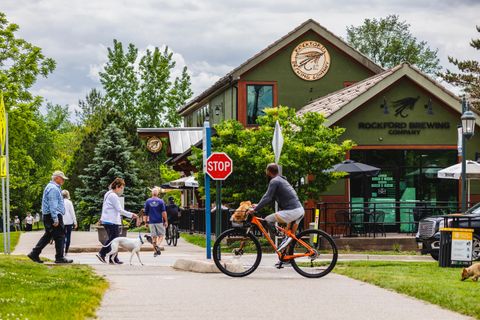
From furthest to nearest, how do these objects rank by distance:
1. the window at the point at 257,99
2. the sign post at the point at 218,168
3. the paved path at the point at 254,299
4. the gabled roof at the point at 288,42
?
the window at the point at 257,99
the gabled roof at the point at 288,42
the sign post at the point at 218,168
the paved path at the point at 254,299

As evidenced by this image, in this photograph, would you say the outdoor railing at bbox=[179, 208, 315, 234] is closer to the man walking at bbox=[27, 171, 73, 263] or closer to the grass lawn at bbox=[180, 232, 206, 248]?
the grass lawn at bbox=[180, 232, 206, 248]

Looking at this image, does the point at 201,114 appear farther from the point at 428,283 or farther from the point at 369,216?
the point at 428,283

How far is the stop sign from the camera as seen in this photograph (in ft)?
61.4

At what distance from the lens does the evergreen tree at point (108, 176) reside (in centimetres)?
5603

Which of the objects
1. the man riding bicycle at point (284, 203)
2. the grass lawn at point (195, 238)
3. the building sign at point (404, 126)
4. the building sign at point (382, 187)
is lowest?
the grass lawn at point (195, 238)

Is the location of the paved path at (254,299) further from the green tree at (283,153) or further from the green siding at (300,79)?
the green siding at (300,79)

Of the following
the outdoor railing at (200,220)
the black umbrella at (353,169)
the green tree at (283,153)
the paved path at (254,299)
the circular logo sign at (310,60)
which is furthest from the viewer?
the circular logo sign at (310,60)

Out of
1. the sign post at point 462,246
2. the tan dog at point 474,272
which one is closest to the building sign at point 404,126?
the sign post at point 462,246

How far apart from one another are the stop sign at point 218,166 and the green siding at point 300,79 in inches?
802

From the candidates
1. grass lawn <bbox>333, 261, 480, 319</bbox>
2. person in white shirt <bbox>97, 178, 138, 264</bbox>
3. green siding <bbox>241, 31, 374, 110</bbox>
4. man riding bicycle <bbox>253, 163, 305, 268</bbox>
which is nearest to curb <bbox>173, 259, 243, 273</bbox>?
man riding bicycle <bbox>253, 163, 305, 268</bbox>

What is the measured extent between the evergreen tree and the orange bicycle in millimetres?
40605

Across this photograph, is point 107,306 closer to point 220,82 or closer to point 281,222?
point 281,222

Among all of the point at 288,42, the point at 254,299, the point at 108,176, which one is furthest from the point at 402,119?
the point at 108,176

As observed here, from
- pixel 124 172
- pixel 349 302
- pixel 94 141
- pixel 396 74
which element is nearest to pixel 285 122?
pixel 396 74
